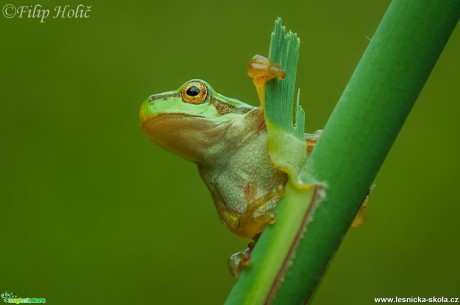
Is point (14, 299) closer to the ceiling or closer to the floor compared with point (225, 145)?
closer to the floor

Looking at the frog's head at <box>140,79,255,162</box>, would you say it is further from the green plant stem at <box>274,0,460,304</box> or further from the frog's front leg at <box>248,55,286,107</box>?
the green plant stem at <box>274,0,460,304</box>

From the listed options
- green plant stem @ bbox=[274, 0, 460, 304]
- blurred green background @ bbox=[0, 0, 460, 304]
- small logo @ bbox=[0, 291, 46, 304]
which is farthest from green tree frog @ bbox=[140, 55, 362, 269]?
blurred green background @ bbox=[0, 0, 460, 304]

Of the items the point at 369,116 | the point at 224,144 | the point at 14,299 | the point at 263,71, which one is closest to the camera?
the point at 369,116

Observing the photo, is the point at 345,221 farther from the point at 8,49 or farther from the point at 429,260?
the point at 8,49

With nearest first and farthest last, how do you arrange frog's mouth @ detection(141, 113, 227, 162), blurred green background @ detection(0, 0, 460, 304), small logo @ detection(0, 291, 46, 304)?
frog's mouth @ detection(141, 113, 227, 162), small logo @ detection(0, 291, 46, 304), blurred green background @ detection(0, 0, 460, 304)

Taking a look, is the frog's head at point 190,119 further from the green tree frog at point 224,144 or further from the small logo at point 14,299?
the small logo at point 14,299

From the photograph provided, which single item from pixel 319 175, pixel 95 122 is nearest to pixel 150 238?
pixel 95 122

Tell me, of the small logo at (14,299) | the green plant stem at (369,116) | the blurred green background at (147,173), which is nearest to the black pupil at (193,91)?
the green plant stem at (369,116)

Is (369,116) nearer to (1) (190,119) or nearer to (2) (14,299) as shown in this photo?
(1) (190,119)

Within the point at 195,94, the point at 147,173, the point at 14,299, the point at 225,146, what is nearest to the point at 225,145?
the point at 225,146
